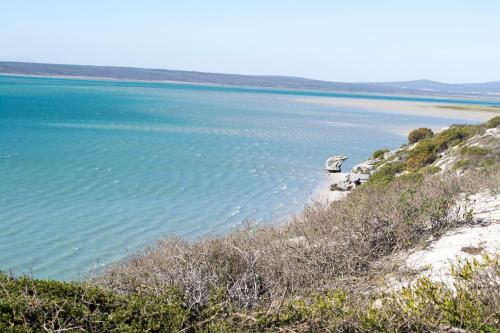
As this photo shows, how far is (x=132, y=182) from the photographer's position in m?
21.8

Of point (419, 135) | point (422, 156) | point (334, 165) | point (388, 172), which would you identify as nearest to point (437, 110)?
point (419, 135)

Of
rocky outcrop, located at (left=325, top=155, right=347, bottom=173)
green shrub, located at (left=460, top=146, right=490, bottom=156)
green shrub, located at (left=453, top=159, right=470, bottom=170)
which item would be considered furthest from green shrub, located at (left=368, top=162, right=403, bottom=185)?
rocky outcrop, located at (left=325, top=155, right=347, bottom=173)

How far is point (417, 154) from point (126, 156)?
15.5 m

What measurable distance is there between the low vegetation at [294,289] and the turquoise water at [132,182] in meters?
4.46

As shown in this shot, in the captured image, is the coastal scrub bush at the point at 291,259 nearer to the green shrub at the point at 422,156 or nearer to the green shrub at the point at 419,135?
the green shrub at the point at 422,156

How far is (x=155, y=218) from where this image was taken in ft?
54.1

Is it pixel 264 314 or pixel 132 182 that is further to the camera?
pixel 132 182

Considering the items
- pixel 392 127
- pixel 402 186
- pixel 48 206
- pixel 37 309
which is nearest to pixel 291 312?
pixel 37 309

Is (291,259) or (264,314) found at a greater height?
(264,314)

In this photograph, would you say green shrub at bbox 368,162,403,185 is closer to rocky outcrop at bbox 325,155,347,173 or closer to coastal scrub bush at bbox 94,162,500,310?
rocky outcrop at bbox 325,155,347,173

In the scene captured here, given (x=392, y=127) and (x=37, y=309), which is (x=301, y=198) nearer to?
(x=37, y=309)

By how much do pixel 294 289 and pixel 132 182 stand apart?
637 inches

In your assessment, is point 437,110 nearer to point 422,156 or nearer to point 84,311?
point 422,156

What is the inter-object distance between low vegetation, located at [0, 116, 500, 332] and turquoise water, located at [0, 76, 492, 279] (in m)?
4.46
